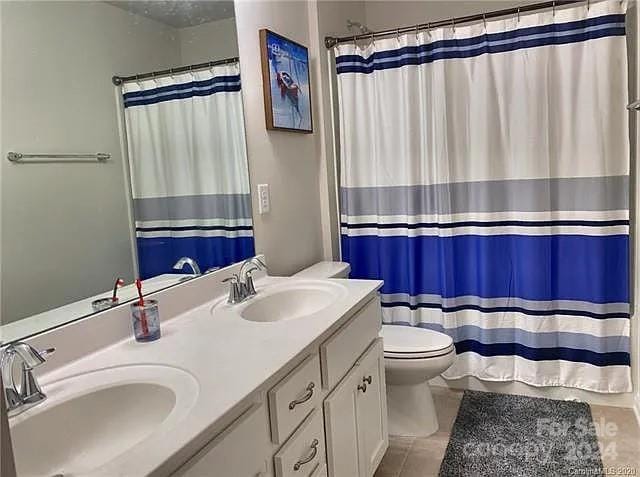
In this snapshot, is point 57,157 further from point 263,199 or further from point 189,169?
point 263,199

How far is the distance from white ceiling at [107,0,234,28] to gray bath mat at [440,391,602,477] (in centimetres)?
197

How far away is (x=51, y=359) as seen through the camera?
1.19 m

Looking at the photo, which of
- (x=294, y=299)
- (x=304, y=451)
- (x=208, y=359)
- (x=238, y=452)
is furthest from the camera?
(x=294, y=299)

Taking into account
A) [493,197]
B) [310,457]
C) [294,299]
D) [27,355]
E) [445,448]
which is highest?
[493,197]

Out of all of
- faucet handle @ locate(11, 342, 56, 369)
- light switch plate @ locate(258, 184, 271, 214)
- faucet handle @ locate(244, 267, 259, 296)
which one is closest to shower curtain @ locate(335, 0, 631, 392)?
light switch plate @ locate(258, 184, 271, 214)

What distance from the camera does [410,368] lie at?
2160 millimetres

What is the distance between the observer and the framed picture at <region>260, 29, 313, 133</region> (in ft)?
7.04

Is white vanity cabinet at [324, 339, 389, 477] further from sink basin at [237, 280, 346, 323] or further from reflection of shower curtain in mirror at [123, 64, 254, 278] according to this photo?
reflection of shower curtain in mirror at [123, 64, 254, 278]

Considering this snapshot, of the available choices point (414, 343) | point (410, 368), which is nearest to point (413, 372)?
point (410, 368)

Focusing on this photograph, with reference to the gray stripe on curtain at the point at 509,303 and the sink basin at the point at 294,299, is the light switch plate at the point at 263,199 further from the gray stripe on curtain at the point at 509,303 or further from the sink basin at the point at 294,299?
the gray stripe on curtain at the point at 509,303

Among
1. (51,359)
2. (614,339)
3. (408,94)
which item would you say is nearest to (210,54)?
(408,94)

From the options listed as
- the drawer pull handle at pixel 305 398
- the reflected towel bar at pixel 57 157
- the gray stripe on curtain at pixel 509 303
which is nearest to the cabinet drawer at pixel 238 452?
the drawer pull handle at pixel 305 398

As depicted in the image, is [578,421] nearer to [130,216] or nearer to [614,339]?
[614,339]

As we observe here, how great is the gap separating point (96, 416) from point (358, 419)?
880 mm
